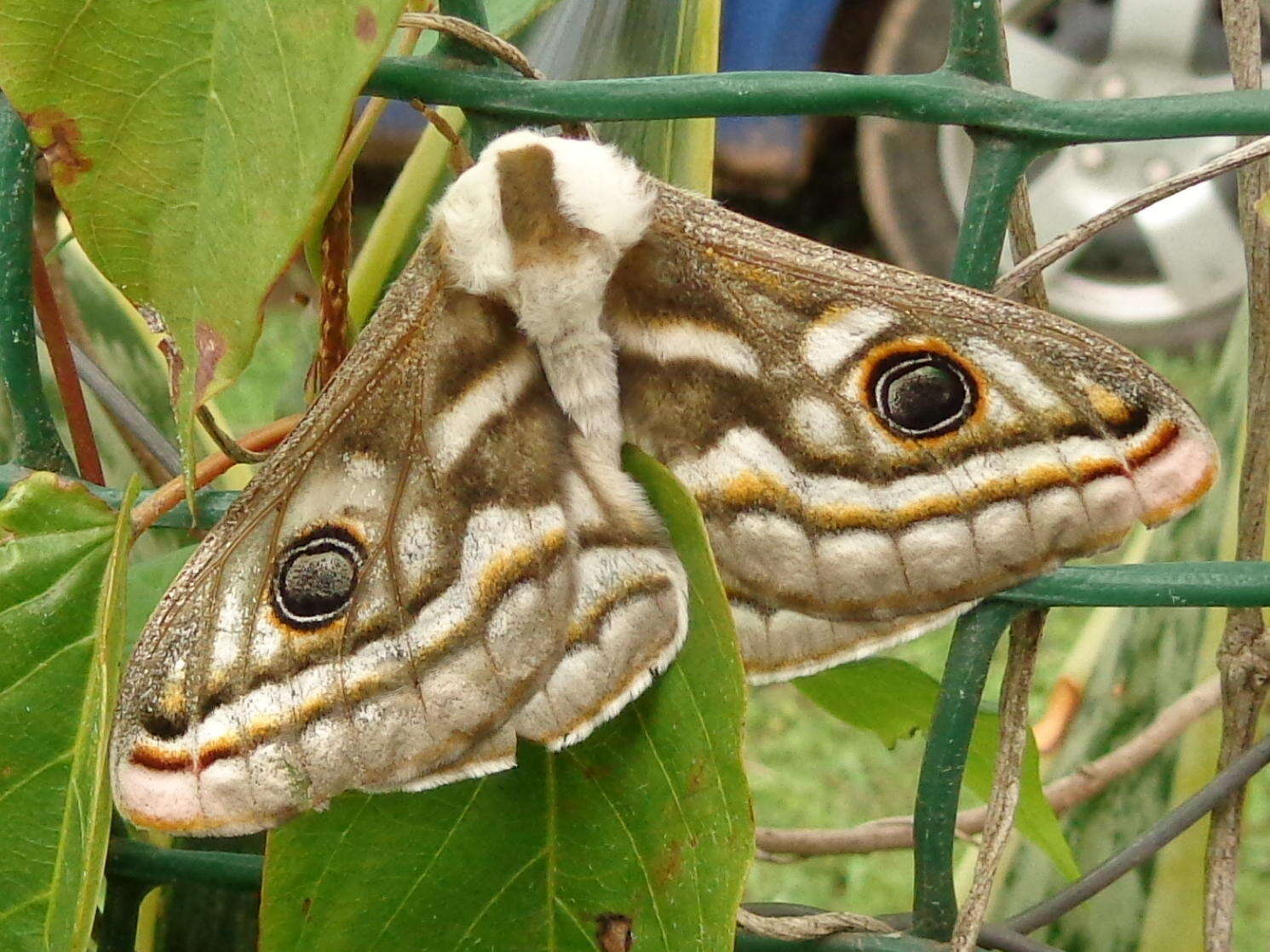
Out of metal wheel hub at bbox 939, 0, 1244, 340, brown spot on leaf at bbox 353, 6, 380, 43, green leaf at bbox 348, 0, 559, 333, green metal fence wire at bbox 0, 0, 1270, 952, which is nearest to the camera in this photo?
brown spot on leaf at bbox 353, 6, 380, 43

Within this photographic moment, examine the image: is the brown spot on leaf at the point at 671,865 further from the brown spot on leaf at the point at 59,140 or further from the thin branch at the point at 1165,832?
the brown spot on leaf at the point at 59,140

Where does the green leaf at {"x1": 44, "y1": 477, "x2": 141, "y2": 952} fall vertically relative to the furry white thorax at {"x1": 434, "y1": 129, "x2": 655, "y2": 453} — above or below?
below

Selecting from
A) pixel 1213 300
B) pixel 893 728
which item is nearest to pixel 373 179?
pixel 1213 300

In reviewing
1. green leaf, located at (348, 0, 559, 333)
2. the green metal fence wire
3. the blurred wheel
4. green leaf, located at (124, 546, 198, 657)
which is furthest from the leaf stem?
the blurred wheel

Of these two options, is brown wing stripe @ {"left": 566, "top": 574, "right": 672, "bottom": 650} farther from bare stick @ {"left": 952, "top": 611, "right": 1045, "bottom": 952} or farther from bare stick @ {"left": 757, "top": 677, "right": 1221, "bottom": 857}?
bare stick @ {"left": 757, "top": 677, "right": 1221, "bottom": 857}

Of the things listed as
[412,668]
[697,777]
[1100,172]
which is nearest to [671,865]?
[697,777]

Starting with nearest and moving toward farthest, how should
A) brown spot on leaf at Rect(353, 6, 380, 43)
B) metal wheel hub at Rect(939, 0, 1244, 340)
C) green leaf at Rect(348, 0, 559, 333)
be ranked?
brown spot on leaf at Rect(353, 6, 380, 43), green leaf at Rect(348, 0, 559, 333), metal wheel hub at Rect(939, 0, 1244, 340)
